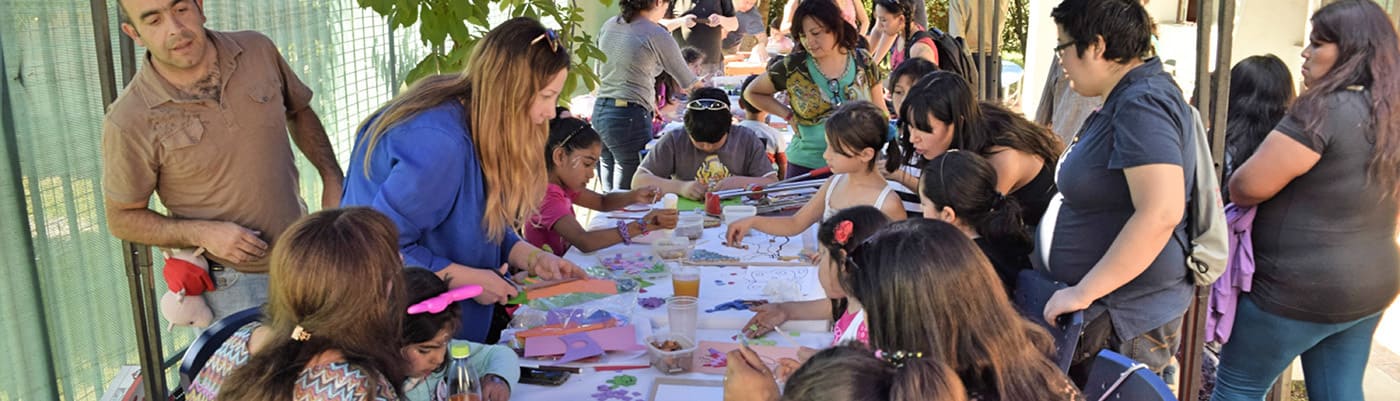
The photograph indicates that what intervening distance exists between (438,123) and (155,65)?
3.09 feet

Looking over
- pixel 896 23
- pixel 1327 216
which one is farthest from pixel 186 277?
pixel 896 23

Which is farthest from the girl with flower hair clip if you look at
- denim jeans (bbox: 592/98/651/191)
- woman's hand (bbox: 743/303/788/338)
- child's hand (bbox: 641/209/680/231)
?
denim jeans (bbox: 592/98/651/191)

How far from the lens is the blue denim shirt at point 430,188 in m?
2.26

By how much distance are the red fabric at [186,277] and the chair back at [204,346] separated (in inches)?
17.5

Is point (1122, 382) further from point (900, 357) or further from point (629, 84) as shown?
point (629, 84)

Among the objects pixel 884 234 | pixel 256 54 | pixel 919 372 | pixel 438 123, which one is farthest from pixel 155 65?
pixel 919 372

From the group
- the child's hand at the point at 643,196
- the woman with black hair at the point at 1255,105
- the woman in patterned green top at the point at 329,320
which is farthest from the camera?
the child's hand at the point at 643,196

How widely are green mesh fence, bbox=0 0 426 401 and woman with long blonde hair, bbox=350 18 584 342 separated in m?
1.04

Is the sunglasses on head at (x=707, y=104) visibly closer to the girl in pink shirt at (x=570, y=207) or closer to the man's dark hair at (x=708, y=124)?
the man's dark hair at (x=708, y=124)

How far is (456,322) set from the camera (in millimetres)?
2049

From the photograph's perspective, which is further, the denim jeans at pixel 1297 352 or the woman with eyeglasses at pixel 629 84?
the woman with eyeglasses at pixel 629 84

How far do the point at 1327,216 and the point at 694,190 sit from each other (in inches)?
95.5

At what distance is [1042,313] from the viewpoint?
7.86ft

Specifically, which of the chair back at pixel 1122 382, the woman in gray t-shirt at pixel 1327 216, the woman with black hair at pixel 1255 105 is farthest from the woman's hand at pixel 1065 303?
the woman with black hair at pixel 1255 105
